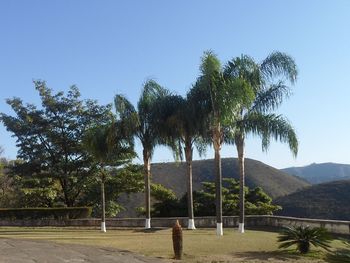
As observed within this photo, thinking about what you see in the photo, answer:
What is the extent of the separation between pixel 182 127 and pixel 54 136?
14283 millimetres

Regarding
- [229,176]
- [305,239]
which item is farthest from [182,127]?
[229,176]

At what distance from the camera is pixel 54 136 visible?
35625 millimetres

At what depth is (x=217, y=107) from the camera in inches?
872

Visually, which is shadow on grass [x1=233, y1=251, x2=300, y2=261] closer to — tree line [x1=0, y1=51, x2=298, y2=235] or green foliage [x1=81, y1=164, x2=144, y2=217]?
tree line [x1=0, y1=51, x2=298, y2=235]

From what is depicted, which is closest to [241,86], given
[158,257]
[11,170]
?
[158,257]

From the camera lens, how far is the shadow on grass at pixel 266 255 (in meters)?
15.3

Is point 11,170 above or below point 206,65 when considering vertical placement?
below

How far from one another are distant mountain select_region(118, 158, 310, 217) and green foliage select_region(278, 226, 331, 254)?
49913mm

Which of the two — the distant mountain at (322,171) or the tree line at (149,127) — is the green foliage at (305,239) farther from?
the distant mountain at (322,171)

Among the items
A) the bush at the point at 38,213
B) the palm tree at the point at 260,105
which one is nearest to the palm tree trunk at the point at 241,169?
the palm tree at the point at 260,105

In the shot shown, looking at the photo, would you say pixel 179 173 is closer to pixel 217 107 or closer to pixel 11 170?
pixel 11 170

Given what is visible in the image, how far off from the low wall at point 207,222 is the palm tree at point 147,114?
9.68 ft

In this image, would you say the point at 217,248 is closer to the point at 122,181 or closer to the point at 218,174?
the point at 218,174

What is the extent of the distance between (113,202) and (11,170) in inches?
292
